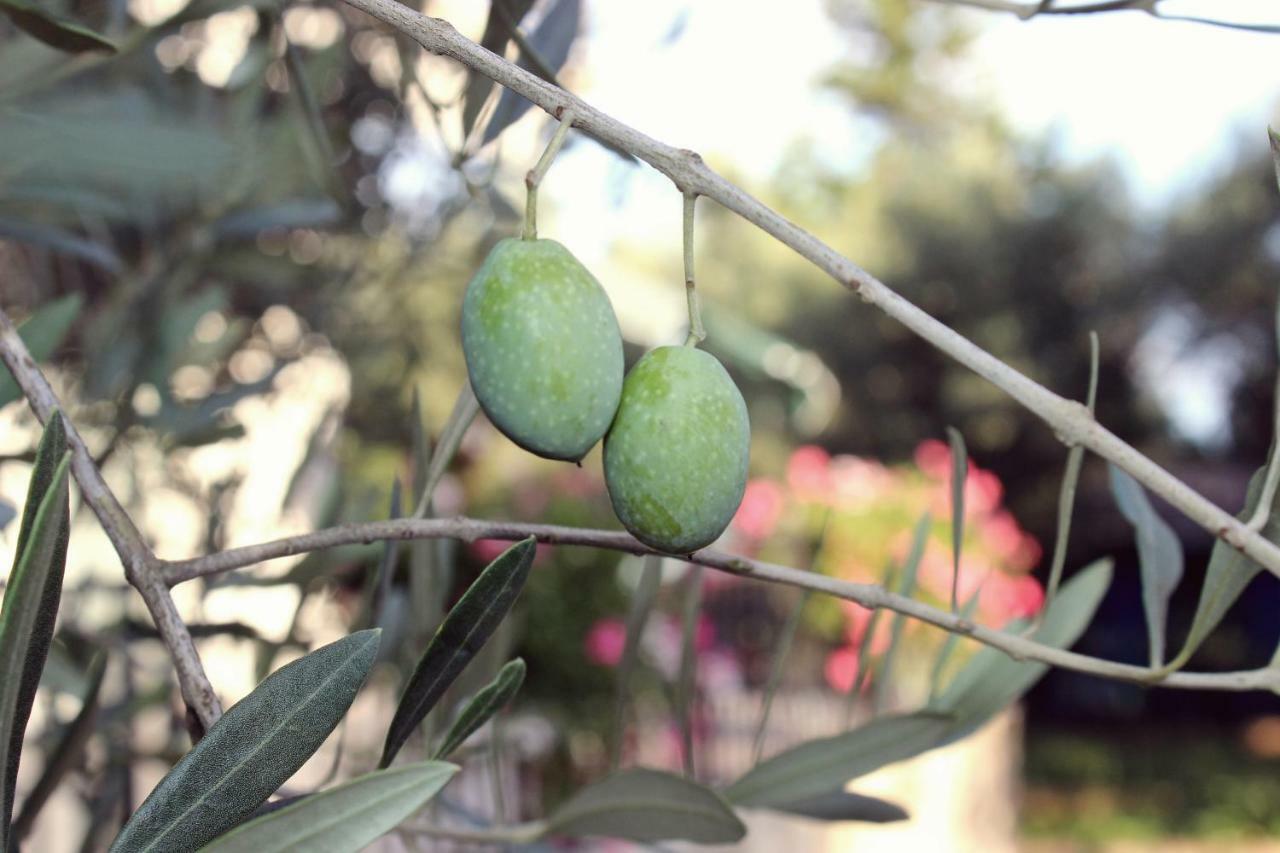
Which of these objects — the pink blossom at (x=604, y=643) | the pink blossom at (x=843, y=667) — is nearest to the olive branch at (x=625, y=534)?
the pink blossom at (x=604, y=643)

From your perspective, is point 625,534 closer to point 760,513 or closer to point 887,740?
point 887,740

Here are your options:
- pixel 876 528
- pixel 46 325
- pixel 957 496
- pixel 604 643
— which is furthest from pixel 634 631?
pixel 876 528

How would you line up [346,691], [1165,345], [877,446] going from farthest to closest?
[877,446]
[1165,345]
[346,691]

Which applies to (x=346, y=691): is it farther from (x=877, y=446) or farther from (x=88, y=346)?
(x=877, y=446)

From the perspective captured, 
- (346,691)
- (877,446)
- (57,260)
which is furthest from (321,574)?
(877,446)

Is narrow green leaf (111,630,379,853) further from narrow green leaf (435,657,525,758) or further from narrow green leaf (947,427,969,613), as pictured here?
narrow green leaf (947,427,969,613)
